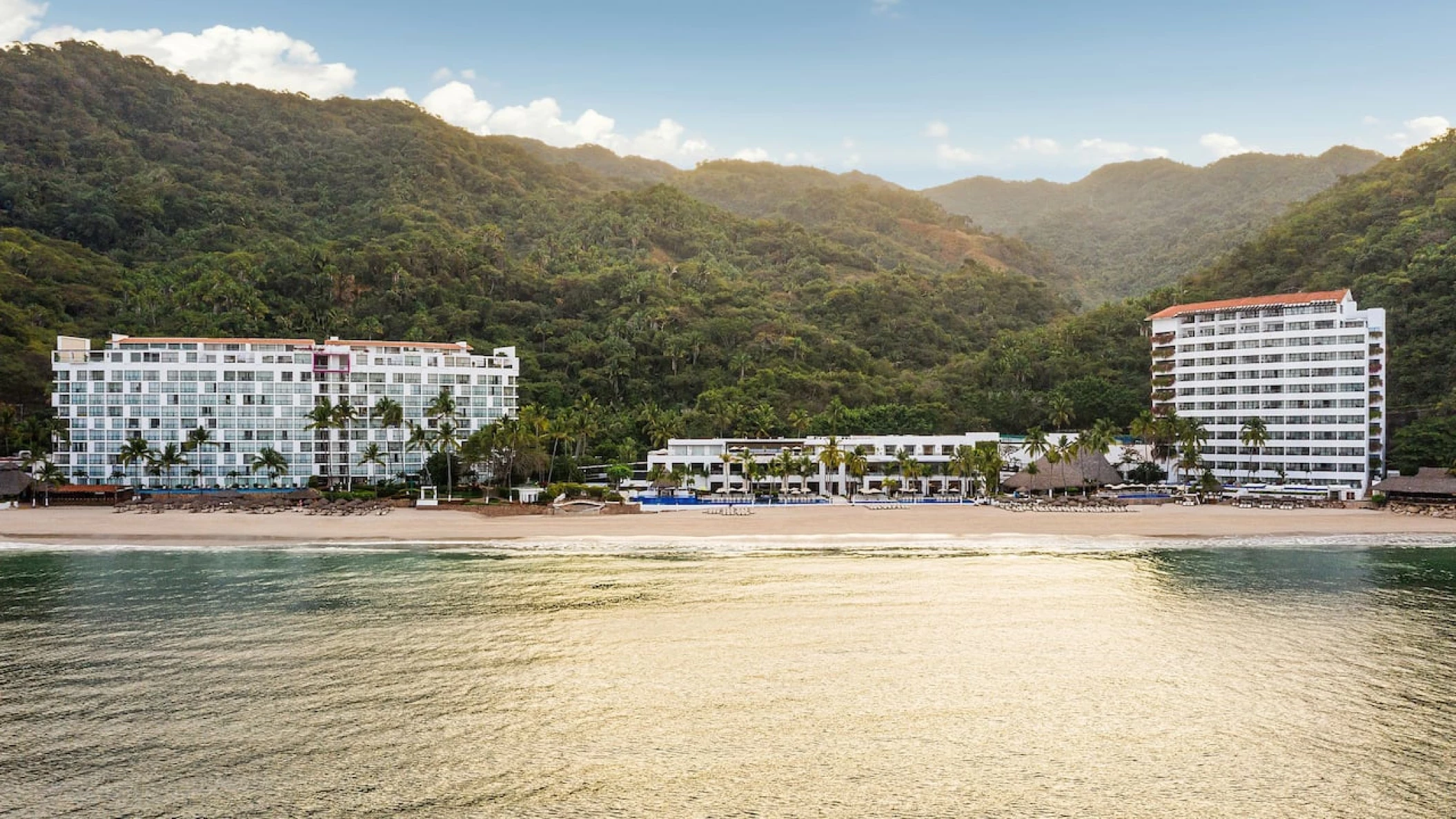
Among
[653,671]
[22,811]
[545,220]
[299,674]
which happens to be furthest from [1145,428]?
[545,220]

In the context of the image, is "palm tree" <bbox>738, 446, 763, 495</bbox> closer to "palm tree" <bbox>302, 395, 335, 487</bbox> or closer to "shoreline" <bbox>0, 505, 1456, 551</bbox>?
"shoreline" <bbox>0, 505, 1456, 551</bbox>

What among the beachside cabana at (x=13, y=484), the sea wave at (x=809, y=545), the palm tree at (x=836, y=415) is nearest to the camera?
the sea wave at (x=809, y=545)

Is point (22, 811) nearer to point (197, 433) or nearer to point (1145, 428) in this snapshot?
point (197, 433)

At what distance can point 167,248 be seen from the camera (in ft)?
382

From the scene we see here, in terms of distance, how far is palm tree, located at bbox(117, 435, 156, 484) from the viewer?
7406 cm

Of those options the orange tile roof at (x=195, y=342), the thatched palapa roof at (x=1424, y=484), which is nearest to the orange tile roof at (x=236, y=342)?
the orange tile roof at (x=195, y=342)

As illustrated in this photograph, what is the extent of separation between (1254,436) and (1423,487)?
1193cm

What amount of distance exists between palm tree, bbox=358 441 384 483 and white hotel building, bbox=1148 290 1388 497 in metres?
71.1

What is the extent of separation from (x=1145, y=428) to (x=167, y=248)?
11390 centimetres

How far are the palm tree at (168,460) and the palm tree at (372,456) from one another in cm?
1365

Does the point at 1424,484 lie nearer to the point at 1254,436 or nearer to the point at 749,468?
the point at 1254,436

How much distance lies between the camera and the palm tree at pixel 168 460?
74.2 m

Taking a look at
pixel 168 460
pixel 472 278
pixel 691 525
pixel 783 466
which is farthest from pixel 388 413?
pixel 472 278

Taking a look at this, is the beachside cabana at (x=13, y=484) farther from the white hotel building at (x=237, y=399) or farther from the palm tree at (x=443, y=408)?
the palm tree at (x=443, y=408)
